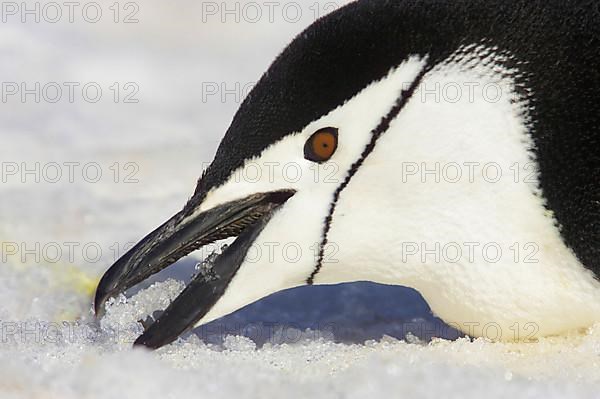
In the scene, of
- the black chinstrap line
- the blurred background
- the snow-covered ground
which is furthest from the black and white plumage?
the blurred background

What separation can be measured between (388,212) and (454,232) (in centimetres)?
9

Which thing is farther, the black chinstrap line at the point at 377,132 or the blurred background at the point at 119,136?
the blurred background at the point at 119,136

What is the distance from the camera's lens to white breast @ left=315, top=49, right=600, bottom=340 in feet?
4.79

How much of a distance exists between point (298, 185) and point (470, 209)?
0.76 ft

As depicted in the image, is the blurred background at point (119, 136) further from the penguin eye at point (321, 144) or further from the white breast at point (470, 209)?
the penguin eye at point (321, 144)

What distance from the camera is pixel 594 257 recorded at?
146 centimetres

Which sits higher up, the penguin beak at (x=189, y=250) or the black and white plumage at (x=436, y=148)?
the black and white plumage at (x=436, y=148)

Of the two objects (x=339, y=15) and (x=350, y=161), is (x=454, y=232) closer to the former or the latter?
(x=350, y=161)

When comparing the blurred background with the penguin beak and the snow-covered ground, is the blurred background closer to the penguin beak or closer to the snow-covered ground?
the snow-covered ground

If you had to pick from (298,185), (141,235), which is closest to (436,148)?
(298,185)

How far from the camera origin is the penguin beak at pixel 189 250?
1.50 meters

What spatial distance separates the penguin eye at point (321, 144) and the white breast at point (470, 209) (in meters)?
0.05

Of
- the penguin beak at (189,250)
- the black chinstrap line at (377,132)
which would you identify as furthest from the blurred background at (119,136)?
the black chinstrap line at (377,132)

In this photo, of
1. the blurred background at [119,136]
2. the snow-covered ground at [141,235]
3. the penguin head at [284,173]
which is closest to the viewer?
the snow-covered ground at [141,235]
